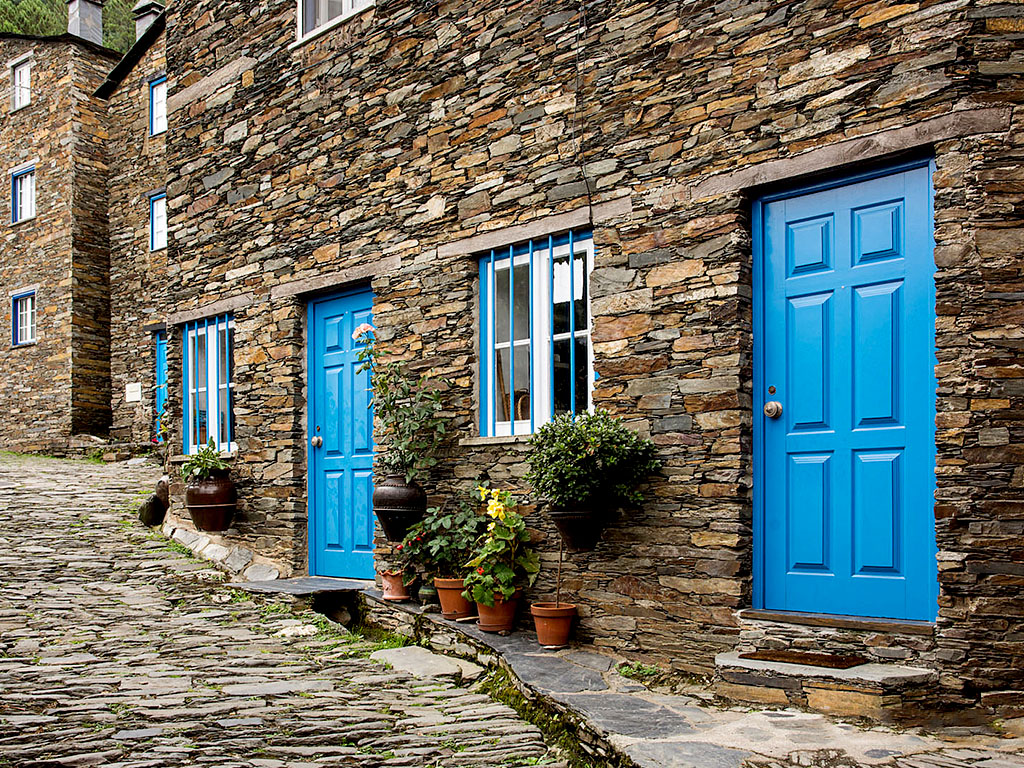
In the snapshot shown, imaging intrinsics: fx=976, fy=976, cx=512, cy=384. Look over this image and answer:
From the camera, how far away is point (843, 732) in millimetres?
4195

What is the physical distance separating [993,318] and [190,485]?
7.08 m

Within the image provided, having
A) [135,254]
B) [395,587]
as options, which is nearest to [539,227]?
[395,587]

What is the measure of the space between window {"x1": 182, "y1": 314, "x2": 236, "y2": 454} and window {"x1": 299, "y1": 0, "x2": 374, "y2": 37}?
9.21ft

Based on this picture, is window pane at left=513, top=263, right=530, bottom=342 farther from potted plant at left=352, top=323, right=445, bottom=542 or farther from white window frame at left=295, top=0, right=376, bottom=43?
white window frame at left=295, top=0, right=376, bottom=43

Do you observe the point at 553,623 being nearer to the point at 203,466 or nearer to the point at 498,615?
the point at 498,615

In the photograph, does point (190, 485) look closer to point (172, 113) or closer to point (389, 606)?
point (389, 606)

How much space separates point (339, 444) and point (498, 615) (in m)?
2.59

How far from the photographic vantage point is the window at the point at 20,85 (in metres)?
20.8

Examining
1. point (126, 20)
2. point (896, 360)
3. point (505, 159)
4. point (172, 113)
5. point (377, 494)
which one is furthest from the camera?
point (126, 20)

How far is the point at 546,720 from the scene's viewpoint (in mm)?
4914

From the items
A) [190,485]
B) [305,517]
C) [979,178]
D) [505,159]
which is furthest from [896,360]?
[190,485]

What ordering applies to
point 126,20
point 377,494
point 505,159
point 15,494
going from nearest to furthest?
1. point 505,159
2. point 377,494
3. point 15,494
4. point 126,20

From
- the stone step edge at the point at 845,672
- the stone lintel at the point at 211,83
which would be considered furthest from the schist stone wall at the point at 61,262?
the stone step edge at the point at 845,672

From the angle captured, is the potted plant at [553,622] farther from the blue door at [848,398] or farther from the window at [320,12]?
the window at [320,12]
